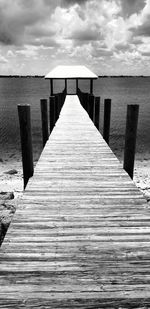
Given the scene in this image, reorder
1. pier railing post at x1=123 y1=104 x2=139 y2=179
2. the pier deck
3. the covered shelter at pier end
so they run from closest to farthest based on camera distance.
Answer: the pier deck < pier railing post at x1=123 y1=104 x2=139 y2=179 < the covered shelter at pier end

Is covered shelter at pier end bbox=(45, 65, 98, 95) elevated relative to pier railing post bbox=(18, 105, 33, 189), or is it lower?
elevated

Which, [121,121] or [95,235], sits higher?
[95,235]

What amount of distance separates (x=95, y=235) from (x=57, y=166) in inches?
99.1

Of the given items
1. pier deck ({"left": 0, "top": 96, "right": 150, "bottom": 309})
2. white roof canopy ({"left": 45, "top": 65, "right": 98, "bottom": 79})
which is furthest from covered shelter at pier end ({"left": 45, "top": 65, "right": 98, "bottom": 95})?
pier deck ({"left": 0, "top": 96, "right": 150, "bottom": 309})

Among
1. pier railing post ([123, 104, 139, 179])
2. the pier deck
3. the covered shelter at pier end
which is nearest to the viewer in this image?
the pier deck

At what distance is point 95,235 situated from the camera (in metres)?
2.82

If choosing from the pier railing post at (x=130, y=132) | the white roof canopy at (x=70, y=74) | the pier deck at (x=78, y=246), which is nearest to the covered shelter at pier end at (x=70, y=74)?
the white roof canopy at (x=70, y=74)

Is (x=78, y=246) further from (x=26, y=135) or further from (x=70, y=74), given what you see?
(x=70, y=74)

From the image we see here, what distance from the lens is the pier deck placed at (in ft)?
6.66

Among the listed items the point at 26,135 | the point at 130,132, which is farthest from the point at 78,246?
the point at 130,132

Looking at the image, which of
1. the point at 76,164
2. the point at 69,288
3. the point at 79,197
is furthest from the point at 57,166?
the point at 69,288

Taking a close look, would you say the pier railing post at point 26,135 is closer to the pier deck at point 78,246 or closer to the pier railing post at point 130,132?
the pier deck at point 78,246

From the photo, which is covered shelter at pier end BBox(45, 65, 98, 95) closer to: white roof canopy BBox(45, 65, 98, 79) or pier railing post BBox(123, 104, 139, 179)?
white roof canopy BBox(45, 65, 98, 79)

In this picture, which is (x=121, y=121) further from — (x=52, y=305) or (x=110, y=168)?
(x=52, y=305)
